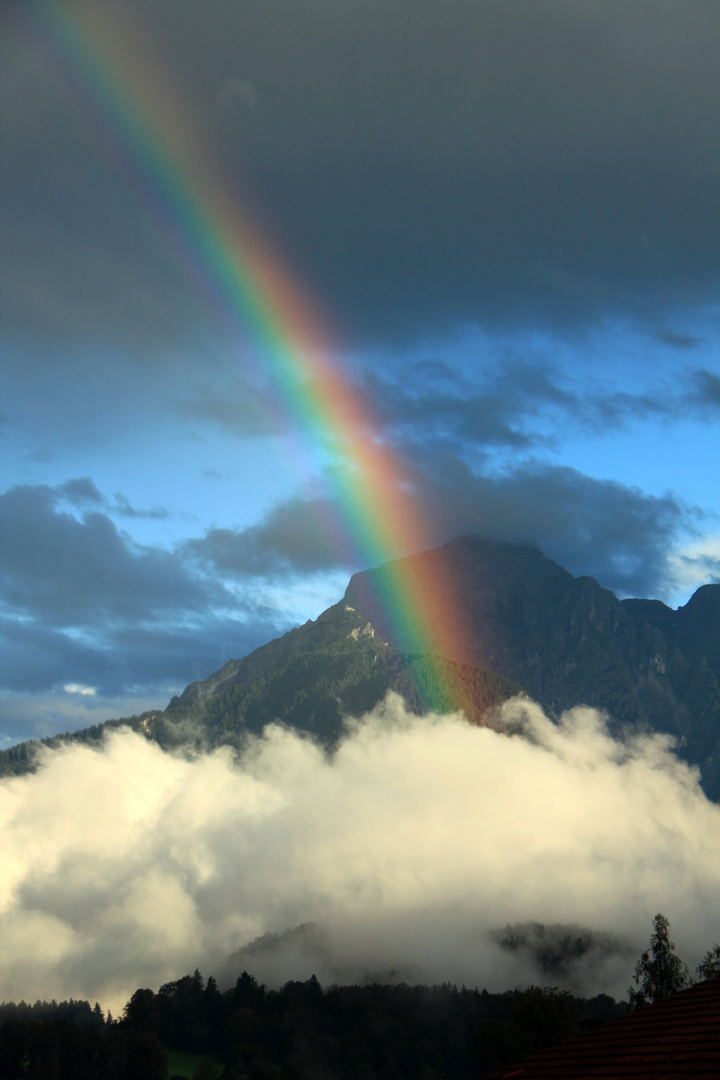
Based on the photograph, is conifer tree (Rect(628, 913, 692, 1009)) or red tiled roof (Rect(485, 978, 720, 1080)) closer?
red tiled roof (Rect(485, 978, 720, 1080))

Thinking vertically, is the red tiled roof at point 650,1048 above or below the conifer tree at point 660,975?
above

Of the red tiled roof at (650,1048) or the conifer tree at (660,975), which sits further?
the conifer tree at (660,975)

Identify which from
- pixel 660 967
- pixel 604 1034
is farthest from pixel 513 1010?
pixel 604 1034

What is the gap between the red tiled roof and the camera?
20312mm

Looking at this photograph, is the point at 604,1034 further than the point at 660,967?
No

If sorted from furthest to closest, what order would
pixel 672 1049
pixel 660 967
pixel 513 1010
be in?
pixel 513 1010 → pixel 660 967 → pixel 672 1049

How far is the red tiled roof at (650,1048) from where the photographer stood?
20.3m

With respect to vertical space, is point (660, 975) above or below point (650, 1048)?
below

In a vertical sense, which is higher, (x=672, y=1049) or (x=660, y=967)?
(x=672, y=1049)

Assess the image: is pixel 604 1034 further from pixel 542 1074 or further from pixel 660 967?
pixel 660 967

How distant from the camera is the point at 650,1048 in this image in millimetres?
22156

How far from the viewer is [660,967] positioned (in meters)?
113

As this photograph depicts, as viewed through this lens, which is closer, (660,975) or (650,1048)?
(650,1048)

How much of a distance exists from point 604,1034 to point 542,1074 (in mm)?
3012
